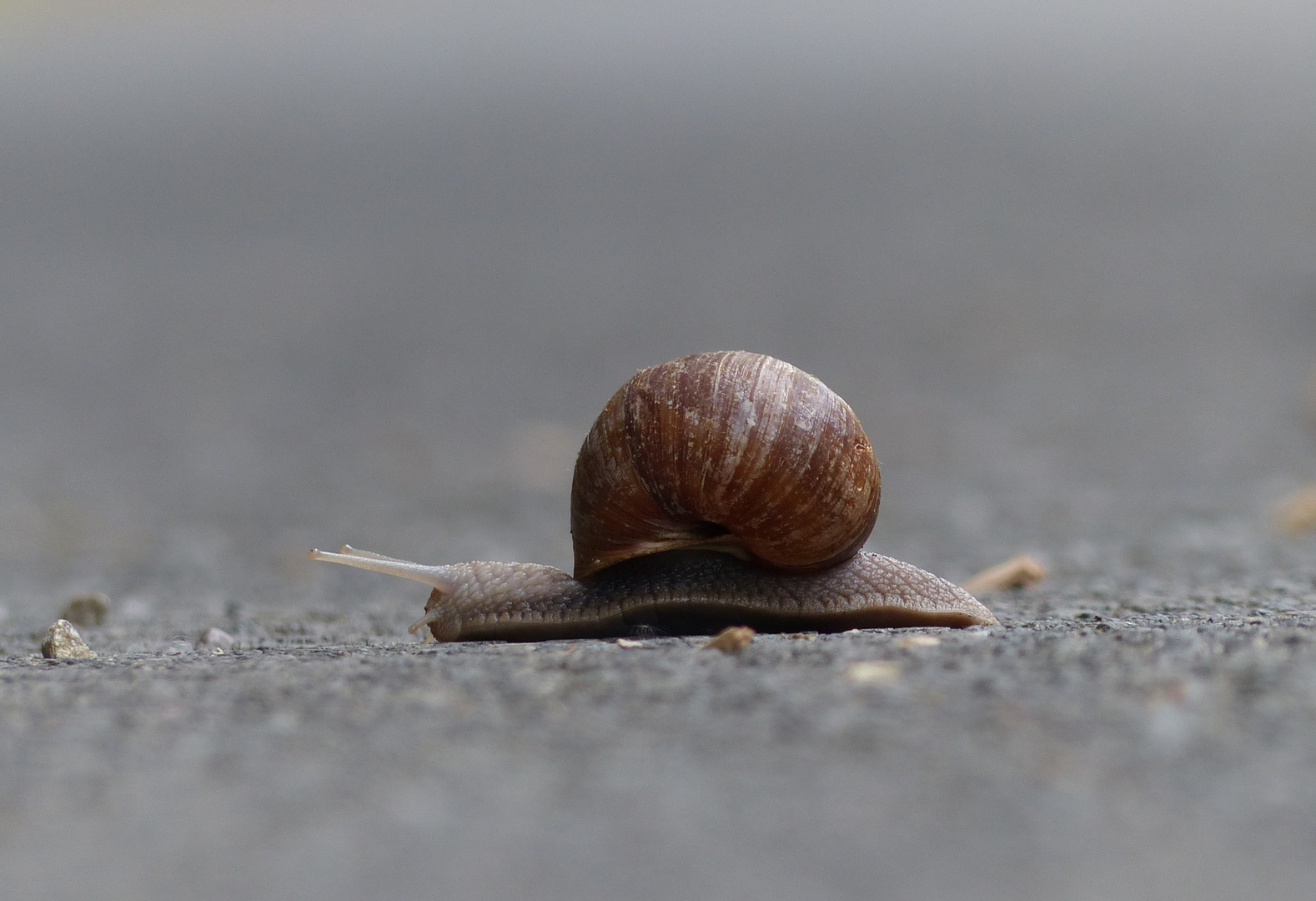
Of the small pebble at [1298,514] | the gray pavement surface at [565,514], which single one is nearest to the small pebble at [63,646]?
the gray pavement surface at [565,514]

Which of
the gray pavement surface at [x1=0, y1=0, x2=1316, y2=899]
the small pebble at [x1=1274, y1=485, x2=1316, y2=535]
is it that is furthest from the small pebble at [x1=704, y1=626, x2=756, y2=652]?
the small pebble at [x1=1274, y1=485, x2=1316, y2=535]

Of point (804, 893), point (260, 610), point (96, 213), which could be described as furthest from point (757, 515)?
point (96, 213)

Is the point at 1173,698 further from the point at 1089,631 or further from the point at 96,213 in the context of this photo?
the point at 96,213

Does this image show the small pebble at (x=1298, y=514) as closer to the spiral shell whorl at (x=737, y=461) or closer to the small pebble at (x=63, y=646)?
the spiral shell whorl at (x=737, y=461)

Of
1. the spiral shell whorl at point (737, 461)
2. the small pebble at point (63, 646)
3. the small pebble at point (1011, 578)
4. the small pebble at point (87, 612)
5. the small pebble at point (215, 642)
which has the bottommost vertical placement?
the small pebble at point (87, 612)

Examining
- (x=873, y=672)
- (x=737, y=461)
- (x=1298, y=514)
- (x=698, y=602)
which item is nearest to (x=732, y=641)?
(x=873, y=672)

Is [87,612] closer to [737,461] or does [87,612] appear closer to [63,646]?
[63,646]
